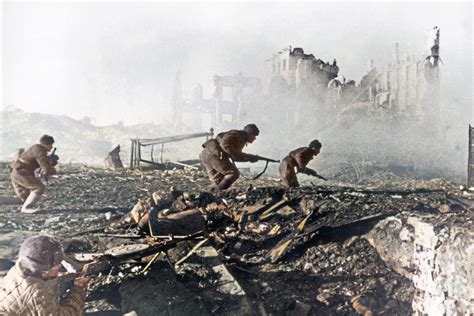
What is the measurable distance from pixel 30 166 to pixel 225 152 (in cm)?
334

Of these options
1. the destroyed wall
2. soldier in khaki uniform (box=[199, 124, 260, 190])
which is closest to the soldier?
soldier in khaki uniform (box=[199, 124, 260, 190])

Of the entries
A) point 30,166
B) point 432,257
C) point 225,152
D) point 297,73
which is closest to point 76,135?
point 297,73

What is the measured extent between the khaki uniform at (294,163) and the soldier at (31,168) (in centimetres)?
420

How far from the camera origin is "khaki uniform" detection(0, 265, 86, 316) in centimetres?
250

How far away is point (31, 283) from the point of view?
8.33 ft

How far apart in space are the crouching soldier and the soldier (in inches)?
130

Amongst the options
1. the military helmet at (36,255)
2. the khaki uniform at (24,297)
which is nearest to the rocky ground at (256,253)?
the khaki uniform at (24,297)

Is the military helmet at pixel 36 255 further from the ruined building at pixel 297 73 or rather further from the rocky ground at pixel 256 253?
the ruined building at pixel 297 73

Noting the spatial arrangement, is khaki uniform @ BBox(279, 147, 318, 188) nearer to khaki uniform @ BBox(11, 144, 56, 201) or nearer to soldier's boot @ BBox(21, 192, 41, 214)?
khaki uniform @ BBox(11, 144, 56, 201)

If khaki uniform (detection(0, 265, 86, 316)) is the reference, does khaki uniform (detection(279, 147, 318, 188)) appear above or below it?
above

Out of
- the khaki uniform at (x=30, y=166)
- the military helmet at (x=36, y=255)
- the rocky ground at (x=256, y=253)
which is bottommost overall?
the rocky ground at (x=256, y=253)

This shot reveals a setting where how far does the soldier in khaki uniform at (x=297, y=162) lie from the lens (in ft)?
22.0

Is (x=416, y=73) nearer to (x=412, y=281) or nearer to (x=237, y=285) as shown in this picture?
(x=412, y=281)

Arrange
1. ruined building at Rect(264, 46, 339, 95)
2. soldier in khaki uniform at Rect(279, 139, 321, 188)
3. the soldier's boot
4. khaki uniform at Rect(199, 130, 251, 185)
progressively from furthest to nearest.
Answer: ruined building at Rect(264, 46, 339, 95) → soldier in khaki uniform at Rect(279, 139, 321, 188) → khaki uniform at Rect(199, 130, 251, 185) → the soldier's boot
